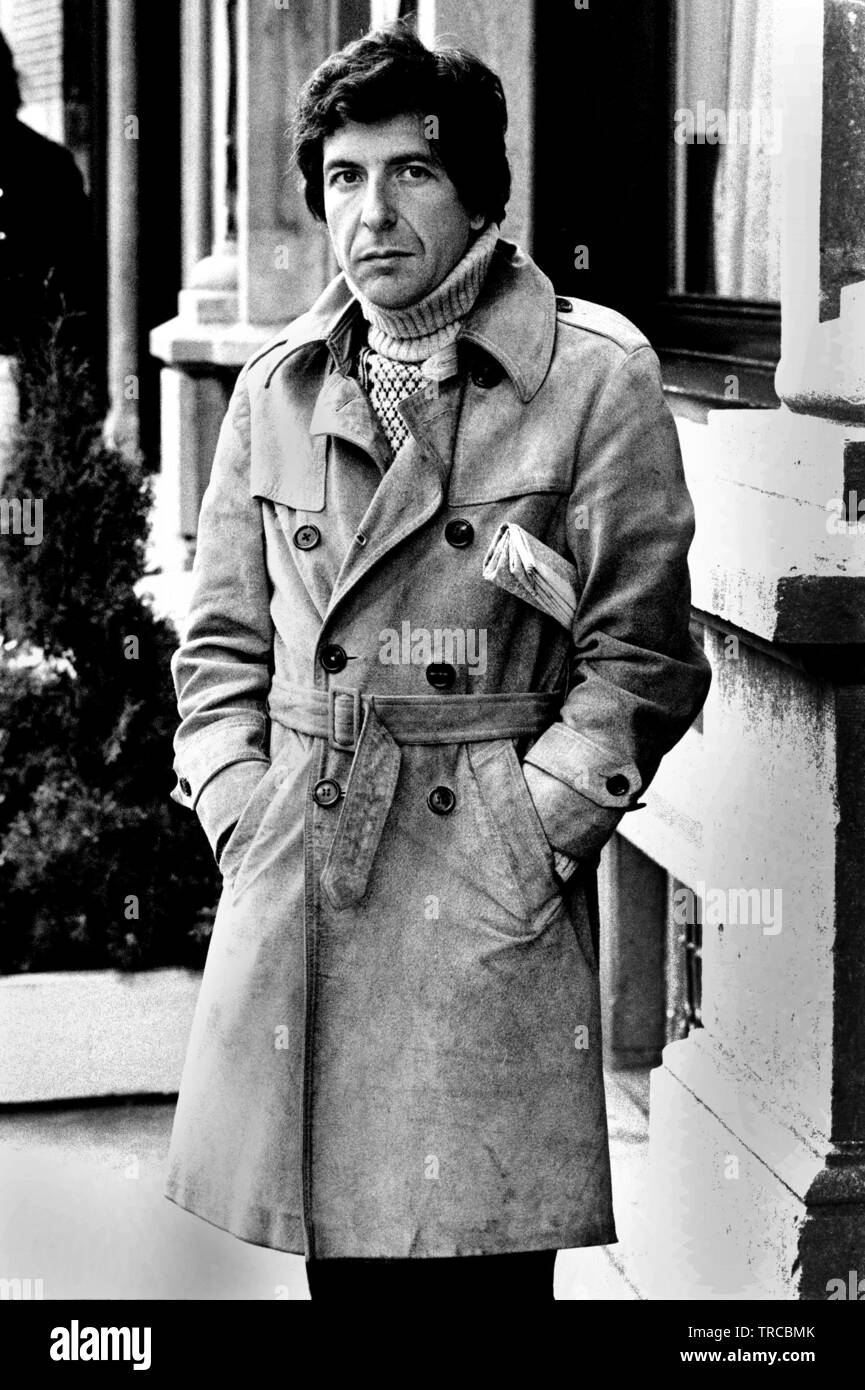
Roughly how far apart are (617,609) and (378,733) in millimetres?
385

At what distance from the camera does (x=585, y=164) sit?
5.48m

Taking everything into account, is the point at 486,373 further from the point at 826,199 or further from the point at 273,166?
the point at 273,166

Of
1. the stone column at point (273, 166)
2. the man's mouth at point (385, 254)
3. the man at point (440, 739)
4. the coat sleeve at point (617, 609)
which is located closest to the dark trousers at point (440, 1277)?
the man at point (440, 739)

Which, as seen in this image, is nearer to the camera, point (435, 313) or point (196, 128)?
point (435, 313)

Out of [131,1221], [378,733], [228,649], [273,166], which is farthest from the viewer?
[273,166]

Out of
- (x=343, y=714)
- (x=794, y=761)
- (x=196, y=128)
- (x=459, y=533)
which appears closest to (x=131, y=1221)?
(x=794, y=761)

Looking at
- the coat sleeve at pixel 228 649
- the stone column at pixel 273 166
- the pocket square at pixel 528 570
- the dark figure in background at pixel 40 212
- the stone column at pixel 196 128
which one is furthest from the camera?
the dark figure in background at pixel 40 212

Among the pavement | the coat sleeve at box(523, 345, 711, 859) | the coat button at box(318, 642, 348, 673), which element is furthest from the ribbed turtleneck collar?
the pavement

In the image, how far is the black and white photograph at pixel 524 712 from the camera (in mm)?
3309

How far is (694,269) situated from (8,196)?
9.47 meters

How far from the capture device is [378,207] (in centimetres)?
327

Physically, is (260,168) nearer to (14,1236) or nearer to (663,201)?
(663,201)

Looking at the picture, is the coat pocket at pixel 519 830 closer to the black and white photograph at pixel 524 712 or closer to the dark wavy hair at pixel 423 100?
the black and white photograph at pixel 524 712
